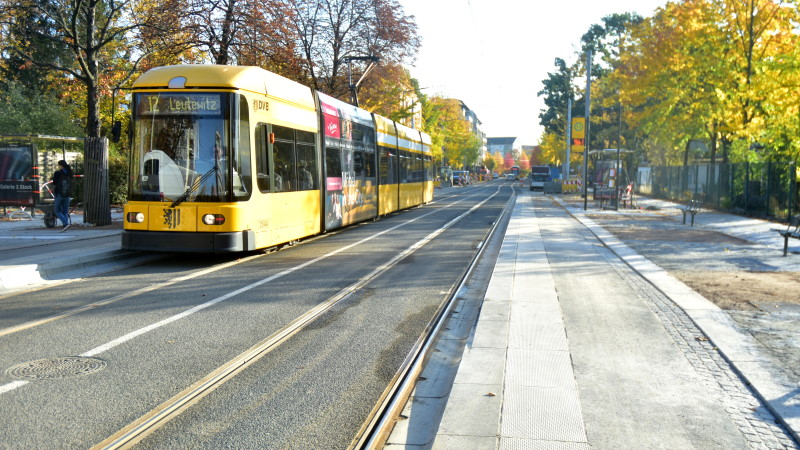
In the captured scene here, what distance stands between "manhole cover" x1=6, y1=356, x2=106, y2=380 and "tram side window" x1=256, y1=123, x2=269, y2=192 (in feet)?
21.1

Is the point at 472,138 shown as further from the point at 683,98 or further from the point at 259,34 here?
the point at 259,34

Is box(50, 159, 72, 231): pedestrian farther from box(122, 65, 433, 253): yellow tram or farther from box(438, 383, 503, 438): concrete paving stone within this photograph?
box(438, 383, 503, 438): concrete paving stone

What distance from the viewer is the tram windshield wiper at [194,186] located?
36.3ft

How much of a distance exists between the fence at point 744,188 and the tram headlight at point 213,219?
57.6 feet

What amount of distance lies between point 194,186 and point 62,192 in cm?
749

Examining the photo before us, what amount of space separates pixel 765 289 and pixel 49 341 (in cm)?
909

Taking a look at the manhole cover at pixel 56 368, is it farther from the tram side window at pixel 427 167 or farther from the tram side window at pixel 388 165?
the tram side window at pixel 427 167

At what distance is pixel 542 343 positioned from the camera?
21.1 ft

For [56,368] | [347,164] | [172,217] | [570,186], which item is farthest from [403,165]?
[570,186]

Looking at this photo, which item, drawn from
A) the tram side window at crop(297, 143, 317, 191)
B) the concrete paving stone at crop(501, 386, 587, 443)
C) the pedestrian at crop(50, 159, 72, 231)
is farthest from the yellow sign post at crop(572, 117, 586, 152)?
the concrete paving stone at crop(501, 386, 587, 443)

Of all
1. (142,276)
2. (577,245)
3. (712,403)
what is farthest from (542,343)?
(577,245)

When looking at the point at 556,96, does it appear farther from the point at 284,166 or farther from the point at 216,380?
the point at 216,380

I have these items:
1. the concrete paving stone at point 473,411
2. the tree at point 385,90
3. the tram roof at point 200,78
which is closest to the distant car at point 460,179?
the tree at point 385,90

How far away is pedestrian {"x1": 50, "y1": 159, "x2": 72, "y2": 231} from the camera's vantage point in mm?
16734
